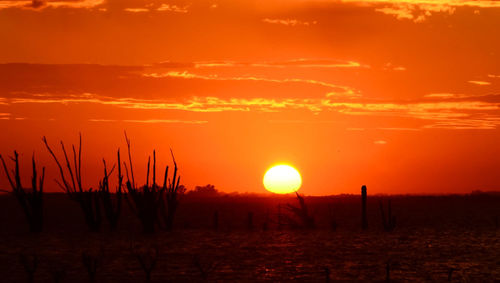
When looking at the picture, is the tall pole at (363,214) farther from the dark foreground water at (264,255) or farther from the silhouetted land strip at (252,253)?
the dark foreground water at (264,255)

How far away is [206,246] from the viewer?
23.7 m

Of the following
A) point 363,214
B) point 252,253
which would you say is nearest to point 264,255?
point 252,253

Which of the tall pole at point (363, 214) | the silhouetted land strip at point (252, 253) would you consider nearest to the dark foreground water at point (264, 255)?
the silhouetted land strip at point (252, 253)

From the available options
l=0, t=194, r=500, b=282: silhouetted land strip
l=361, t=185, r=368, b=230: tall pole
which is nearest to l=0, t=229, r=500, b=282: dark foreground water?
l=0, t=194, r=500, b=282: silhouetted land strip

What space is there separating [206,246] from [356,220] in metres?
15.9

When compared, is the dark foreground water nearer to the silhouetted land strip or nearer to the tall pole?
the silhouetted land strip

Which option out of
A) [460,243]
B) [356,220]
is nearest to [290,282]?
[460,243]

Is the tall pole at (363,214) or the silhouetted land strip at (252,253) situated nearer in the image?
the silhouetted land strip at (252,253)

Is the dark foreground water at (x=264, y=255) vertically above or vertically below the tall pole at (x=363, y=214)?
below

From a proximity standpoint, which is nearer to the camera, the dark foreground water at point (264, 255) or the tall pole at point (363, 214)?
the dark foreground water at point (264, 255)

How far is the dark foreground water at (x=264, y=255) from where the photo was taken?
17266mm

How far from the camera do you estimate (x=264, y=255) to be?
2130cm

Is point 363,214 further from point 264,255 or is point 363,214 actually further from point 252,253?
point 264,255

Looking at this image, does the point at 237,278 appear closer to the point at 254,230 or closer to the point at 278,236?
the point at 278,236
